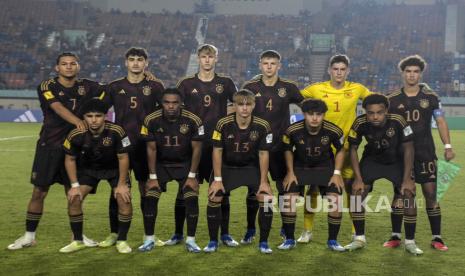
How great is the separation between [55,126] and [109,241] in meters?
1.25

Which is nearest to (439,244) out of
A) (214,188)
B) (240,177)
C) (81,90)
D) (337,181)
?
(337,181)

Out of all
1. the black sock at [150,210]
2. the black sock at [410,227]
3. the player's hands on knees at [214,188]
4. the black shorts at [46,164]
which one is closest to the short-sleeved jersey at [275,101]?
the player's hands on knees at [214,188]

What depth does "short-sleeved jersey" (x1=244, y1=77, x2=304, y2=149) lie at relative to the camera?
6.32 metres

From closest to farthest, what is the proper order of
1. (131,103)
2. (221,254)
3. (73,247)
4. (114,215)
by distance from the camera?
(221,254), (73,247), (131,103), (114,215)

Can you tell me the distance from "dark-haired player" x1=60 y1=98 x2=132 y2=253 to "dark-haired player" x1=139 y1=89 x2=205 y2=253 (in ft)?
0.72

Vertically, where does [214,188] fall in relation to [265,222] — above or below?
above

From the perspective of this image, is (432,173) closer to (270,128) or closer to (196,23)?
(270,128)

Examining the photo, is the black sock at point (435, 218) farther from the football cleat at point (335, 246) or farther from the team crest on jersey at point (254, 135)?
the team crest on jersey at point (254, 135)

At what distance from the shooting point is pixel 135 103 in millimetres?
6113

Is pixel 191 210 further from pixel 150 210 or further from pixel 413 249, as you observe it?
pixel 413 249

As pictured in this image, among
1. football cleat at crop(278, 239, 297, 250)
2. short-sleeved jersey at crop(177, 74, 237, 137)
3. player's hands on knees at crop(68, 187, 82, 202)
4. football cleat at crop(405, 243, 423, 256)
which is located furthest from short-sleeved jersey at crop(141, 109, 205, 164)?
football cleat at crop(405, 243, 423, 256)

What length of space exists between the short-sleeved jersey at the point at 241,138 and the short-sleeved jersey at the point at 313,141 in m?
0.23

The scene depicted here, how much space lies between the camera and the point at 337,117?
20.9 feet

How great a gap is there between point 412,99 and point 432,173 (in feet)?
2.46
